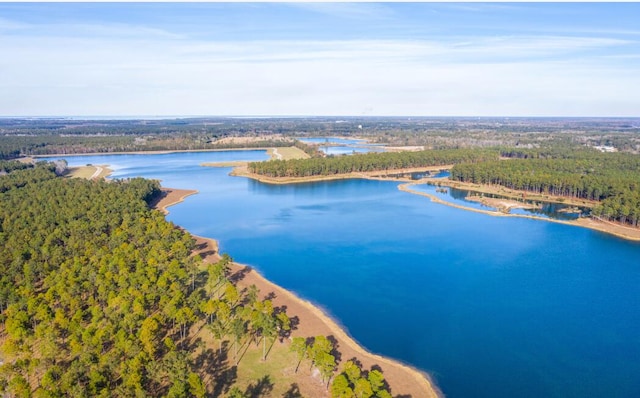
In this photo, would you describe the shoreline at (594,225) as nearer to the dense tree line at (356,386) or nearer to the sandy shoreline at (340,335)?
the sandy shoreline at (340,335)

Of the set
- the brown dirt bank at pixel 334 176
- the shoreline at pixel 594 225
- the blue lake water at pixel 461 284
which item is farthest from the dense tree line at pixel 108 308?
the brown dirt bank at pixel 334 176

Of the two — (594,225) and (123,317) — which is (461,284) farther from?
(594,225)

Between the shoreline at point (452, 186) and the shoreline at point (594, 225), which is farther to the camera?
the shoreline at point (452, 186)

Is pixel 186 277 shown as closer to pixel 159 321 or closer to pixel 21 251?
pixel 159 321

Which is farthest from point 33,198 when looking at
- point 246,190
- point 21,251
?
point 246,190

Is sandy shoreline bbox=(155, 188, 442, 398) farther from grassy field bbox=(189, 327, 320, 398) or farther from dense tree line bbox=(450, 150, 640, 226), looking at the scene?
dense tree line bbox=(450, 150, 640, 226)
